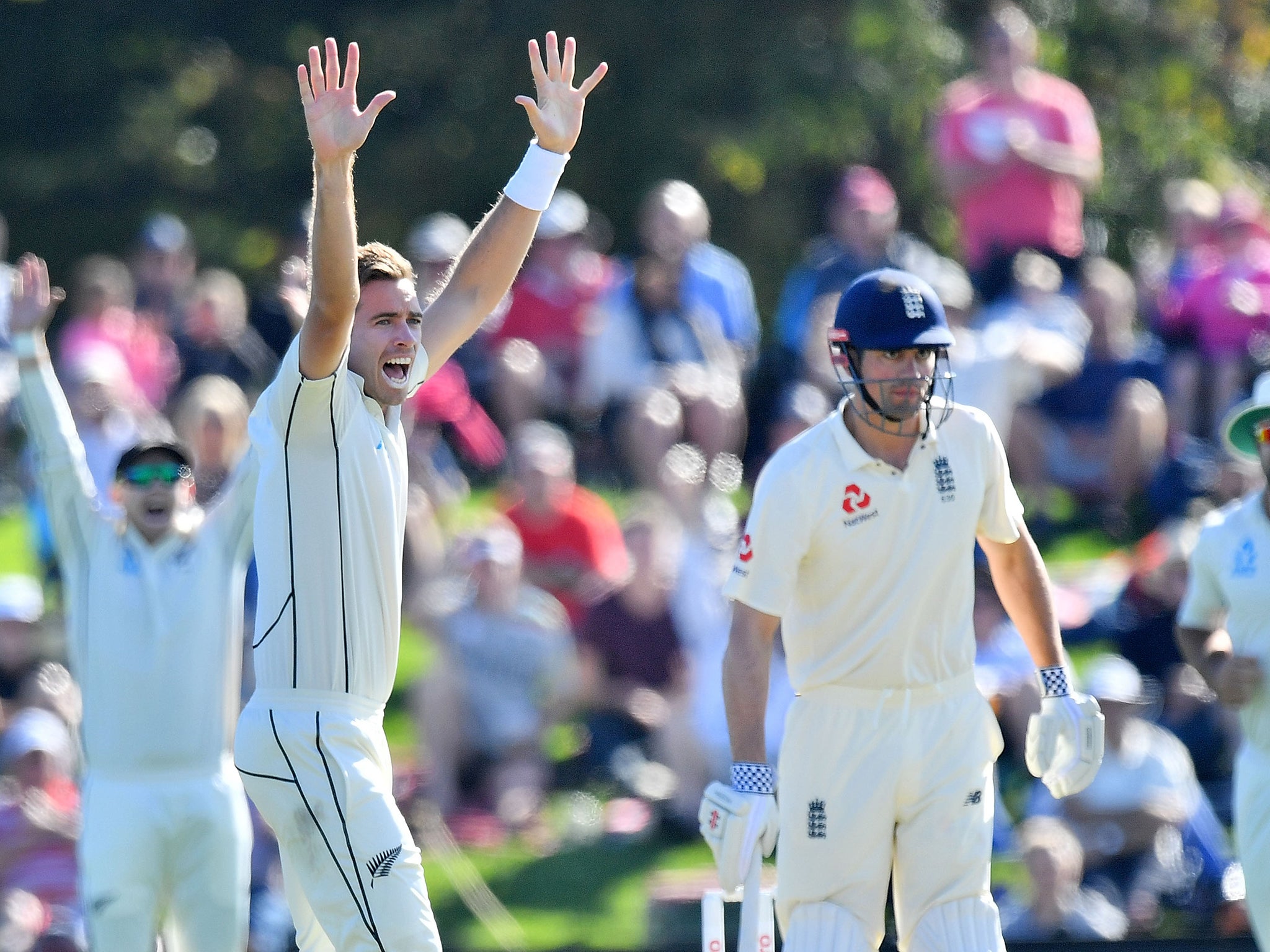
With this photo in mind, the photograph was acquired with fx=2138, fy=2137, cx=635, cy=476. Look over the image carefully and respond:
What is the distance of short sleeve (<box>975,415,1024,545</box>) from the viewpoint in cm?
632

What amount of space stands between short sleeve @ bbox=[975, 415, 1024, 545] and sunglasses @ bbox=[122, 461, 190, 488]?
2.92m

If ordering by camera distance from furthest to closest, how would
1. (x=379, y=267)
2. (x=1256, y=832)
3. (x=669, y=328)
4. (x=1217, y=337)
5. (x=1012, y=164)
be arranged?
(x=1012, y=164)
(x=669, y=328)
(x=1217, y=337)
(x=1256, y=832)
(x=379, y=267)

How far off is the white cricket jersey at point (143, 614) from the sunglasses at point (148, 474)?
0.49 feet

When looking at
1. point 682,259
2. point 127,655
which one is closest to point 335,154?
point 127,655

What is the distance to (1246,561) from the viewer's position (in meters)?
7.16

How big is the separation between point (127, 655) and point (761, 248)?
974cm

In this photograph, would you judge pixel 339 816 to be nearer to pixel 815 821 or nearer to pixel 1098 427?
pixel 815 821

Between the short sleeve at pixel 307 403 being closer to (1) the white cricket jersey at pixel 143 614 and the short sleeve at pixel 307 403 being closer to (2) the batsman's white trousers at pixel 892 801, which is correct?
(2) the batsman's white trousers at pixel 892 801

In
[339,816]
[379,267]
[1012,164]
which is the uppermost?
[1012,164]

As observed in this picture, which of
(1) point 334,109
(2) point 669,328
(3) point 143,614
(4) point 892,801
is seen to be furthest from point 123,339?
(1) point 334,109

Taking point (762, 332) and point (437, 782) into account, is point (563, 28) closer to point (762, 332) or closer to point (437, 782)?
point (762, 332)

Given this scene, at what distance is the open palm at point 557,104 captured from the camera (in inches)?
245

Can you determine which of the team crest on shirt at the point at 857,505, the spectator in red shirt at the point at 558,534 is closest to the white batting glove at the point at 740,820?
the team crest on shirt at the point at 857,505

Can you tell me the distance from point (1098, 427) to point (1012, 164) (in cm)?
180
